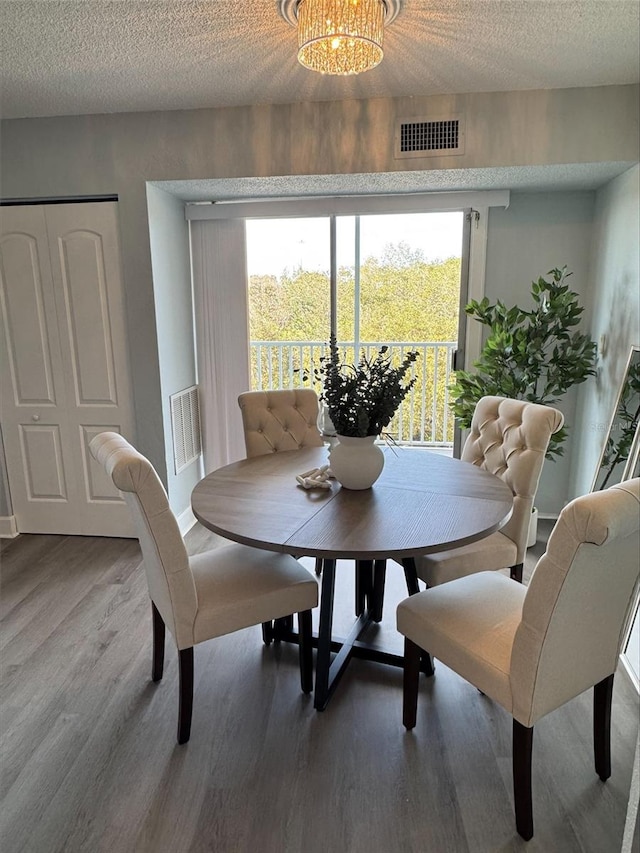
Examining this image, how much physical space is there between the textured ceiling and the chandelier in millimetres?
165

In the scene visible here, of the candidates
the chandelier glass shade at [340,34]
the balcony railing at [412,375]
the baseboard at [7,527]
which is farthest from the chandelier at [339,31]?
the baseboard at [7,527]

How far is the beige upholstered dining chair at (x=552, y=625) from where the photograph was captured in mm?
Result: 1216

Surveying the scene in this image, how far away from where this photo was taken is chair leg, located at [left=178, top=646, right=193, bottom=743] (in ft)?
5.69

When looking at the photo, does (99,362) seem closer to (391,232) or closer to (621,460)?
(391,232)

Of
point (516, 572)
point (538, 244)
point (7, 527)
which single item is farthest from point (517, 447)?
point (7, 527)

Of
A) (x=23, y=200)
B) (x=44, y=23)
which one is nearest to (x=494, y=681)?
(x=44, y=23)

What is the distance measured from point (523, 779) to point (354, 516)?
0.85 meters

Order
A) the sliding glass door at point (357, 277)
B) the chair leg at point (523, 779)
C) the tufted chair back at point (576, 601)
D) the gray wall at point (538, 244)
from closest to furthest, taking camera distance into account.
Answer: the tufted chair back at point (576, 601) < the chair leg at point (523, 779) < the gray wall at point (538, 244) < the sliding glass door at point (357, 277)

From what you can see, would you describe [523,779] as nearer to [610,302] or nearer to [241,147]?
[610,302]

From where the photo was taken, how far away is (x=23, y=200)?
10.0 feet

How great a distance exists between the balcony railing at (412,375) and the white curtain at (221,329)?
52 centimetres

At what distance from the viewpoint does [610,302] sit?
2914 mm

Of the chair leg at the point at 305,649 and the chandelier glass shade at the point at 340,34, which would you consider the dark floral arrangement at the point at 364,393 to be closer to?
the chair leg at the point at 305,649

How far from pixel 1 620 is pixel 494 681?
2260 millimetres
